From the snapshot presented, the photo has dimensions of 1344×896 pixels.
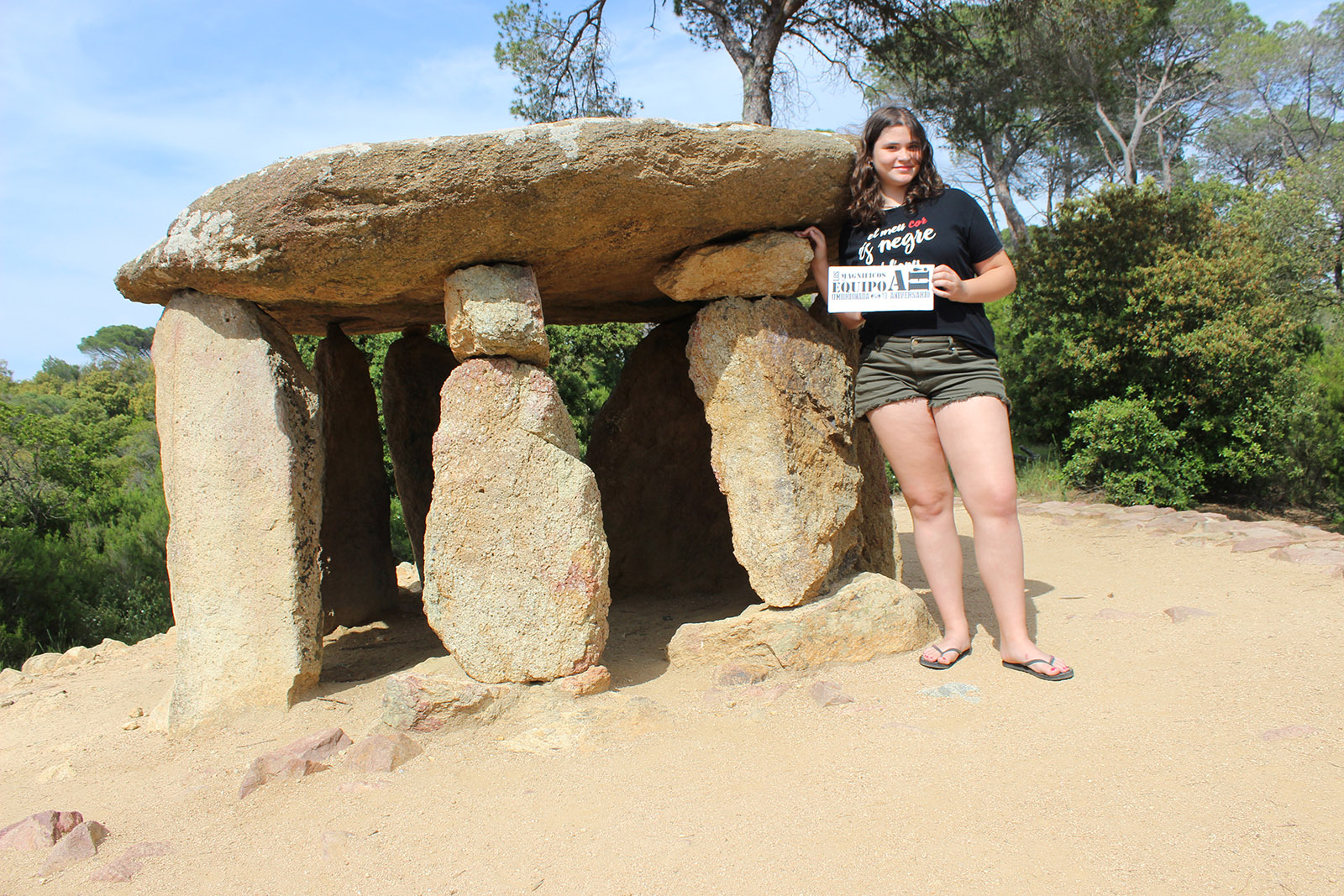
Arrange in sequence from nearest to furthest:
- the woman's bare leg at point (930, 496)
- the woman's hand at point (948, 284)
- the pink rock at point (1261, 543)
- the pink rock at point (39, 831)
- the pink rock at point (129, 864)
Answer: the pink rock at point (129, 864)
the pink rock at point (39, 831)
the woman's hand at point (948, 284)
the woman's bare leg at point (930, 496)
the pink rock at point (1261, 543)

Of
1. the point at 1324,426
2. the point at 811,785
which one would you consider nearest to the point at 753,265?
the point at 811,785

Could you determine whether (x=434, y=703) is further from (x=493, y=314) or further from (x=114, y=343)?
(x=114, y=343)

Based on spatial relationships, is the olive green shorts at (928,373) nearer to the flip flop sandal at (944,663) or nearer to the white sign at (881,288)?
the white sign at (881,288)

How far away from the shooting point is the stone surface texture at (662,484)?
5.73 m

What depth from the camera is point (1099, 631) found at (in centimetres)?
366

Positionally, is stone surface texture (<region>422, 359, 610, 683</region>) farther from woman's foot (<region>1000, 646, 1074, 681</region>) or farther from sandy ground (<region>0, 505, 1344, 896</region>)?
woman's foot (<region>1000, 646, 1074, 681</region>)

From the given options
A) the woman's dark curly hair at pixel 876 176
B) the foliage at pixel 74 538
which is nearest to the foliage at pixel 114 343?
the foliage at pixel 74 538

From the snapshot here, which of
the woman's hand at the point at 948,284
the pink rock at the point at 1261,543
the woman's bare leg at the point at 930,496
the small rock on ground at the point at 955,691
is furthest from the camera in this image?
the pink rock at the point at 1261,543

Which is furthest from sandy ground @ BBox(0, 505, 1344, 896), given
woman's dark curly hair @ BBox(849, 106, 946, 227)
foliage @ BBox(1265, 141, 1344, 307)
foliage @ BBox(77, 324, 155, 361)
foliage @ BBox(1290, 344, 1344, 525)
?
foliage @ BBox(77, 324, 155, 361)

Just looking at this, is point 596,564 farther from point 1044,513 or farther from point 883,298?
point 1044,513

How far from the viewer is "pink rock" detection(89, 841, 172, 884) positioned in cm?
236

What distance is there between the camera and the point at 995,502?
3195mm

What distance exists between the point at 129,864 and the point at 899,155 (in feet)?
11.5

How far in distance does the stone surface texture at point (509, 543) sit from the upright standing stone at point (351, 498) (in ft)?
6.35
